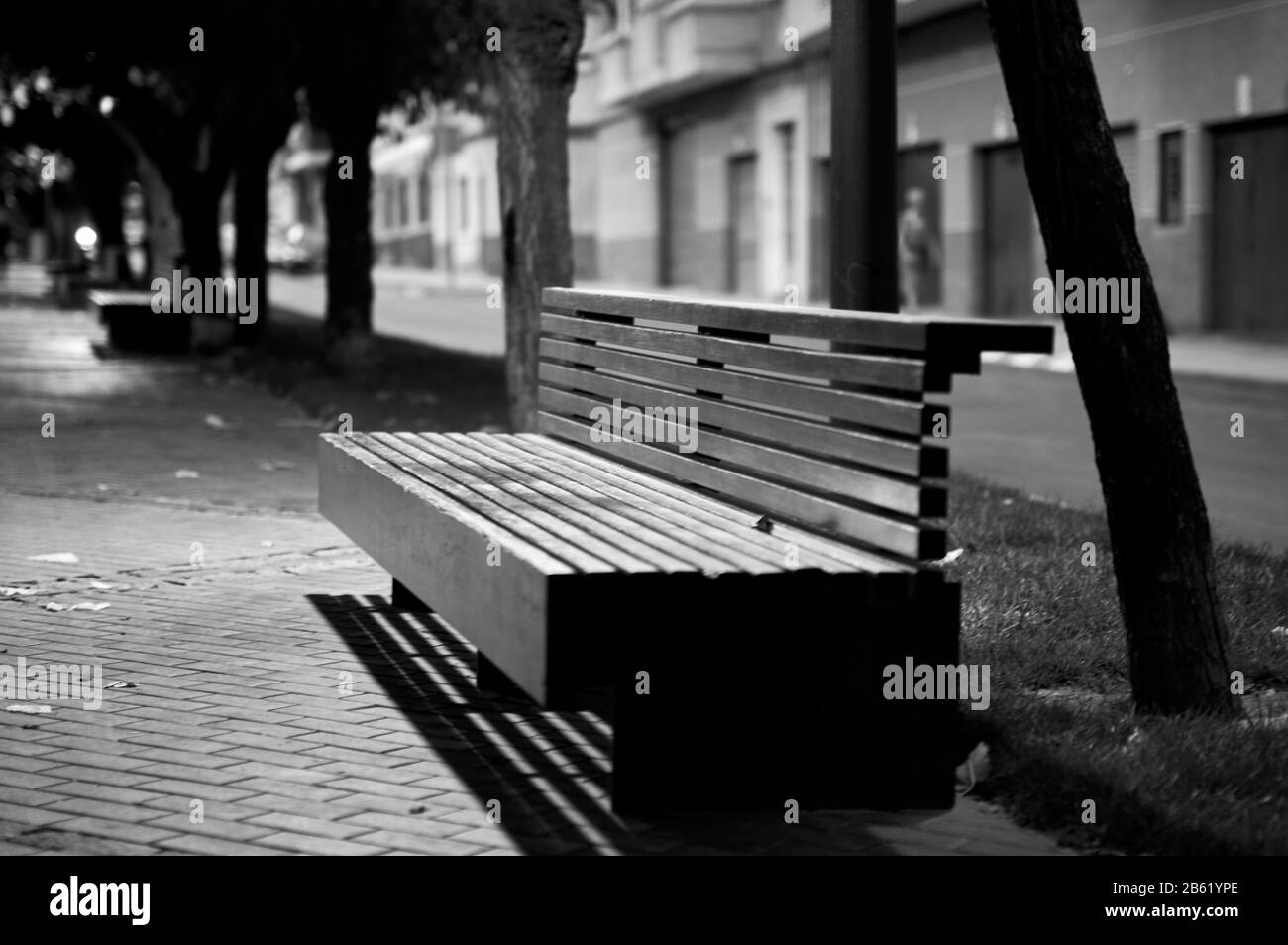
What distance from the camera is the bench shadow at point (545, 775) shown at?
446cm

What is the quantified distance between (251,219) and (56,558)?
15481 millimetres

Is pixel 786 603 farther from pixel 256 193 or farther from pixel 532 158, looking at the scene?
pixel 256 193

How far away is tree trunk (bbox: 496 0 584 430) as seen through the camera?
11773 millimetres

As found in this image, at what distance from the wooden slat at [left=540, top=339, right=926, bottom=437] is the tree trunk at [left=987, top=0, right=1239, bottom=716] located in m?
0.79

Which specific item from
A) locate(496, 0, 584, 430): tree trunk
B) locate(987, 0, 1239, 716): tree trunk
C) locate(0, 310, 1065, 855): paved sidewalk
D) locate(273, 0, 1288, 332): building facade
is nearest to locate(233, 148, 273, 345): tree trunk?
locate(273, 0, 1288, 332): building facade

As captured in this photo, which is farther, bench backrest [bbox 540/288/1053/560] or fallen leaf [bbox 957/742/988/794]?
fallen leaf [bbox 957/742/988/794]

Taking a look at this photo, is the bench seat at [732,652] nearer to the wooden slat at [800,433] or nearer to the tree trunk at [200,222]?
the wooden slat at [800,433]

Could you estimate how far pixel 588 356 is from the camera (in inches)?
290

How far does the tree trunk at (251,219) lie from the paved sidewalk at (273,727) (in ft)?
42.2

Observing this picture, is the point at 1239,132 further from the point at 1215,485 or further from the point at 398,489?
the point at 398,489

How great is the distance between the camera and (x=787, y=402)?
5297 millimetres

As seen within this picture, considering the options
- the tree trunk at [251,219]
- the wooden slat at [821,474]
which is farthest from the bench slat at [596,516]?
the tree trunk at [251,219]

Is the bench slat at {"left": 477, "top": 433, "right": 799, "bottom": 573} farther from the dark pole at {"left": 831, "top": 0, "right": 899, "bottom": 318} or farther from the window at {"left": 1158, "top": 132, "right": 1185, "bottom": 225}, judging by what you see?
the window at {"left": 1158, "top": 132, "right": 1185, "bottom": 225}
